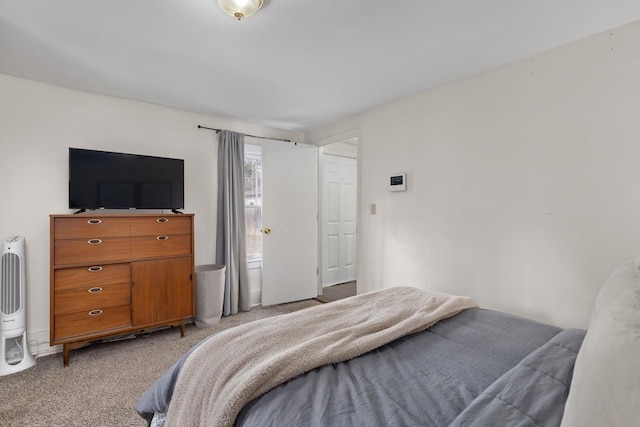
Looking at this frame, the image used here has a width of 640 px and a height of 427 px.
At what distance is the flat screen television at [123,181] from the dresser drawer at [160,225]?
0.83 ft

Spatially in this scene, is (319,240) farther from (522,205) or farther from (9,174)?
(9,174)

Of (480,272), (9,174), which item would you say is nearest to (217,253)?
(9,174)

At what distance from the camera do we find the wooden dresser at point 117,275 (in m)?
2.39

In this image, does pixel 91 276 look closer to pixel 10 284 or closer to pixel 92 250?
pixel 92 250

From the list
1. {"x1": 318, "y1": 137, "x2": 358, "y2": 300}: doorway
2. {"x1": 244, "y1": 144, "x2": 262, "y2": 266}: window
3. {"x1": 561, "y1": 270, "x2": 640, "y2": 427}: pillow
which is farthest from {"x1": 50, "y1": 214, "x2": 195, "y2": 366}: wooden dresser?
{"x1": 561, "y1": 270, "x2": 640, "y2": 427}: pillow

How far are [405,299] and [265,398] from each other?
3.75ft

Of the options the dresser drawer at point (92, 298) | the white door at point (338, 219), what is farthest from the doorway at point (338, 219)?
the dresser drawer at point (92, 298)

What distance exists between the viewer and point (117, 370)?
2334 mm

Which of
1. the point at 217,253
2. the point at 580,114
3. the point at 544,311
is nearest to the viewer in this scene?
the point at 580,114

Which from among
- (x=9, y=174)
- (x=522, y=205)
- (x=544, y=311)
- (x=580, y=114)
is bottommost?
(x=544, y=311)

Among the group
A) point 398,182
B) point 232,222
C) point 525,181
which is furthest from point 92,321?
point 525,181

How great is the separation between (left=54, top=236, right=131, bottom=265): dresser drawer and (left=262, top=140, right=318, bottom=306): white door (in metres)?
1.61

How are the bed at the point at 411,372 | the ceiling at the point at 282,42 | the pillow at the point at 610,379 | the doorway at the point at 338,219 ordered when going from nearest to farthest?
the pillow at the point at 610,379 → the bed at the point at 411,372 → the ceiling at the point at 282,42 → the doorway at the point at 338,219

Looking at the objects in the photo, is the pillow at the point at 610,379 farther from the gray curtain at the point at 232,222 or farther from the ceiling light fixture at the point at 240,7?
the gray curtain at the point at 232,222
